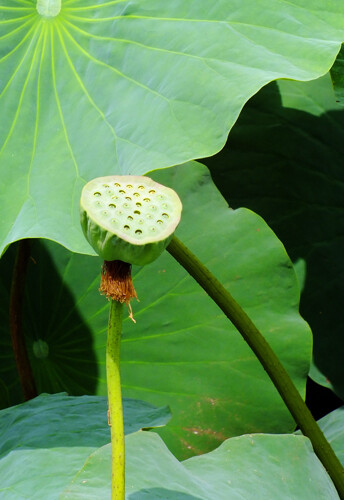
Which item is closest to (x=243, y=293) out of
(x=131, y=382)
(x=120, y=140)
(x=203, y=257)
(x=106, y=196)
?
(x=203, y=257)

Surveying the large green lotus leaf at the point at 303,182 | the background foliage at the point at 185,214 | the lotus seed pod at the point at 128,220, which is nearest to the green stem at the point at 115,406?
the lotus seed pod at the point at 128,220

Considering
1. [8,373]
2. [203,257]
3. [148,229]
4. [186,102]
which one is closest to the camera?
[148,229]

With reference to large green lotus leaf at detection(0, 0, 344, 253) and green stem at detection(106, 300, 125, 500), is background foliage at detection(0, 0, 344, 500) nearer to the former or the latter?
large green lotus leaf at detection(0, 0, 344, 253)

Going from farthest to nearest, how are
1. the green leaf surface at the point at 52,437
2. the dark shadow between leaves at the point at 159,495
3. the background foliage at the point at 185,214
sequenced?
1. the background foliage at the point at 185,214
2. the green leaf surface at the point at 52,437
3. the dark shadow between leaves at the point at 159,495

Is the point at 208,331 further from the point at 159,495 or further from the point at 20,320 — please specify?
the point at 159,495

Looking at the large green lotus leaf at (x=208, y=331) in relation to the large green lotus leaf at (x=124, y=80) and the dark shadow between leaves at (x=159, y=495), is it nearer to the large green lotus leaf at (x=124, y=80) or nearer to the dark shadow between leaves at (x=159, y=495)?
the large green lotus leaf at (x=124, y=80)

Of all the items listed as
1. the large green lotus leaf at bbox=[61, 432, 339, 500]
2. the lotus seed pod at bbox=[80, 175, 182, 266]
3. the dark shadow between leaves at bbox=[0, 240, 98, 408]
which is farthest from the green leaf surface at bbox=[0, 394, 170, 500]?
the lotus seed pod at bbox=[80, 175, 182, 266]

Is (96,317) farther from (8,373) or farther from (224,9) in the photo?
(224,9)
